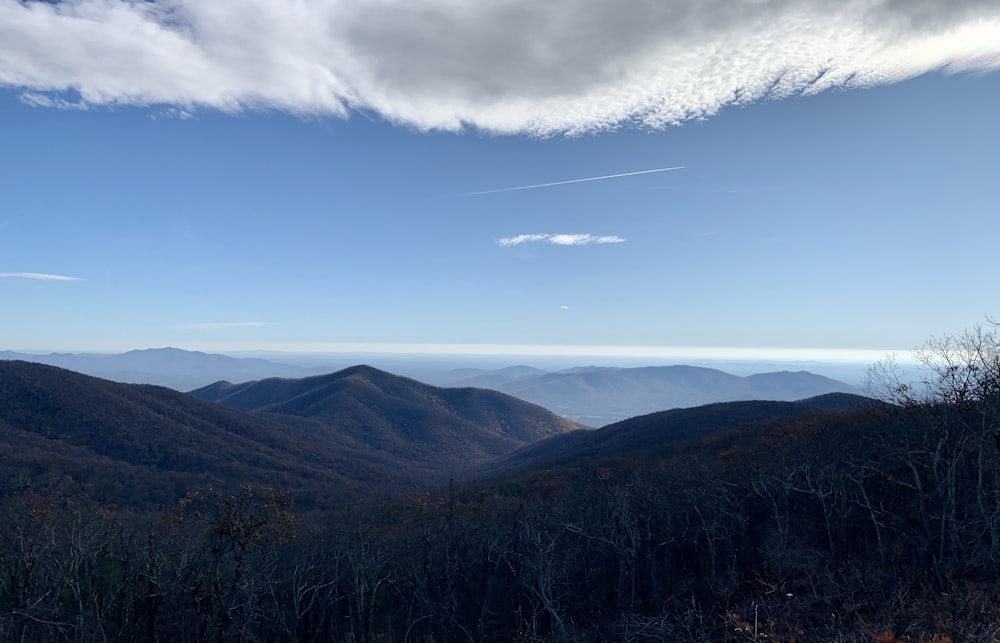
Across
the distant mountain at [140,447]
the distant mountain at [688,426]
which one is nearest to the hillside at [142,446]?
the distant mountain at [140,447]

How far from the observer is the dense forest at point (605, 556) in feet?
81.1

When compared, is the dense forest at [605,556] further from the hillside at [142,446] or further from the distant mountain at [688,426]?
the hillside at [142,446]

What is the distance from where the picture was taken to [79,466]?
285 feet

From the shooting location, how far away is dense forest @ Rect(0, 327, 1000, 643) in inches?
973

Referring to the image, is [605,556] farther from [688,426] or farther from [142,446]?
[142,446]

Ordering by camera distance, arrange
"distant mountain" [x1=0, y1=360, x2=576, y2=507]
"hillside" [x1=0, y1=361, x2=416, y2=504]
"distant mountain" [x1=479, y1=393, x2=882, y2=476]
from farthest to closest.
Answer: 1. "distant mountain" [x1=479, y1=393, x2=882, y2=476]
2. "hillside" [x1=0, y1=361, x2=416, y2=504]
3. "distant mountain" [x1=0, y1=360, x2=576, y2=507]

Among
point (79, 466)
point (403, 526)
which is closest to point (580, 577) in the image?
point (403, 526)

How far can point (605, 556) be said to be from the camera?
37.6 metres

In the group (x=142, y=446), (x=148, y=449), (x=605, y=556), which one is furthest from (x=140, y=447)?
(x=605, y=556)

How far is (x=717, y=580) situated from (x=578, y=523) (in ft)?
41.6

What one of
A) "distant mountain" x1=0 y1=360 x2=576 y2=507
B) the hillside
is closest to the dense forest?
"distant mountain" x1=0 y1=360 x2=576 y2=507

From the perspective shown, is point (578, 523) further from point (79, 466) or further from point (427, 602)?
point (79, 466)

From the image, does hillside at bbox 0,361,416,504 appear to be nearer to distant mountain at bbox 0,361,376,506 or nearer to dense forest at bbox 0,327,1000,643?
distant mountain at bbox 0,361,376,506

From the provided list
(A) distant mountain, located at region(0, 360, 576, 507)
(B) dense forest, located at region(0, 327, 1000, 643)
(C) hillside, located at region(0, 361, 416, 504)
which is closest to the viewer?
(B) dense forest, located at region(0, 327, 1000, 643)
